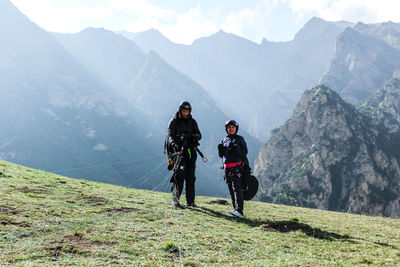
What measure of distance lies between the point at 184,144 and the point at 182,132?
0.66 m

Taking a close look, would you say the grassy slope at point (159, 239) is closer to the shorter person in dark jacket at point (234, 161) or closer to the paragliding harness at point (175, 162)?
the shorter person in dark jacket at point (234, 161)

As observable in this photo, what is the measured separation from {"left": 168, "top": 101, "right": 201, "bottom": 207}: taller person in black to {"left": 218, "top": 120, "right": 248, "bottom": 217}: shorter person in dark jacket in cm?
137

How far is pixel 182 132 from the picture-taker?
13055 millimetres

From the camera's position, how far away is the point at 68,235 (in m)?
6.97

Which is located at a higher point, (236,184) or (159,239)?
(236,184)

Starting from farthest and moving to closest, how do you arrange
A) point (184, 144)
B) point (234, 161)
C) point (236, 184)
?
point (184, 144), point (234, 161), point (236, 184)

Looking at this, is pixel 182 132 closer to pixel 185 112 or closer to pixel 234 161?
pixel 185 112

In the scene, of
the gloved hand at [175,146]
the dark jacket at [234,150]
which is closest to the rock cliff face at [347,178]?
the dark jacket at [234,150]

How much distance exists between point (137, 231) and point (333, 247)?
5.19 metres

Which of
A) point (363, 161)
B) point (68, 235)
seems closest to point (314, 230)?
point (68, 235)

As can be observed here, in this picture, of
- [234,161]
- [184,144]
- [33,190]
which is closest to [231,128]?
[234,161]

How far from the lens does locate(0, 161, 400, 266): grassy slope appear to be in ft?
19.4

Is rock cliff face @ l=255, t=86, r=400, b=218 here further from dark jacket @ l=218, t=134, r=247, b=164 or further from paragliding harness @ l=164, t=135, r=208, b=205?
paragliding harness @ l=164, t=135, r=208, b=205

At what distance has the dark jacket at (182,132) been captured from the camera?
12.8 metres
